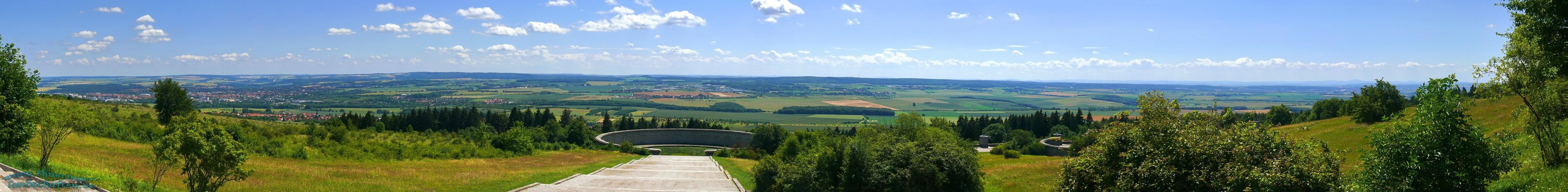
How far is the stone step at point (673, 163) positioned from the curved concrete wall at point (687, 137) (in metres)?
28.7

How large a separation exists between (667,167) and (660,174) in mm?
4676

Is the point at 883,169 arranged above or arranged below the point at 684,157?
above

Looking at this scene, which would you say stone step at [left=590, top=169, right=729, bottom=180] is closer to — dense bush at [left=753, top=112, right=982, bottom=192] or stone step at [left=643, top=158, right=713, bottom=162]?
dense bush at [left=753, top=112, right=982, bottom=192]

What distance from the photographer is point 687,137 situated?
245 ft

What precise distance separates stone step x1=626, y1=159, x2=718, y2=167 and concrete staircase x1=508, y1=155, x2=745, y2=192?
1.35m

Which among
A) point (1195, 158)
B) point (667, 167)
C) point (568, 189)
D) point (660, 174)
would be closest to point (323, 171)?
point (568, 189)

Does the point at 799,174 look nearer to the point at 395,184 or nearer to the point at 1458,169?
the point at 395,184

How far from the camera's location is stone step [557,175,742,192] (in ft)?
82.0

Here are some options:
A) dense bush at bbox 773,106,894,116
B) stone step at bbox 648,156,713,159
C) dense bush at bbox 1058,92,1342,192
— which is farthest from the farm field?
dense bush at bbox 773,106,894,116

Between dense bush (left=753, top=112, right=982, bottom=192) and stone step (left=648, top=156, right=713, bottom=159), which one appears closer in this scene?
dense bush (left=753, top=112, right=982, bottom=192)

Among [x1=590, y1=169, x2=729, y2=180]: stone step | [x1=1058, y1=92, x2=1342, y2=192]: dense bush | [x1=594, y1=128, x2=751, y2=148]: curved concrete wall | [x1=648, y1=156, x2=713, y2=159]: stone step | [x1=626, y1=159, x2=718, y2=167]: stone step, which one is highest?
[x1=1058, y1=92, x2=1342, y2=192]: dense bush

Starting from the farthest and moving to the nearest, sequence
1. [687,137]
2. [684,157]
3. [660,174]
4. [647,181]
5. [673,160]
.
A: [687,137]
[684,157]
[673,160]
[660,174]
[647,181]

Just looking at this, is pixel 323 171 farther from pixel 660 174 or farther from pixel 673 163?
pixel 673 163

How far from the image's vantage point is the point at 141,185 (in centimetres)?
1584
